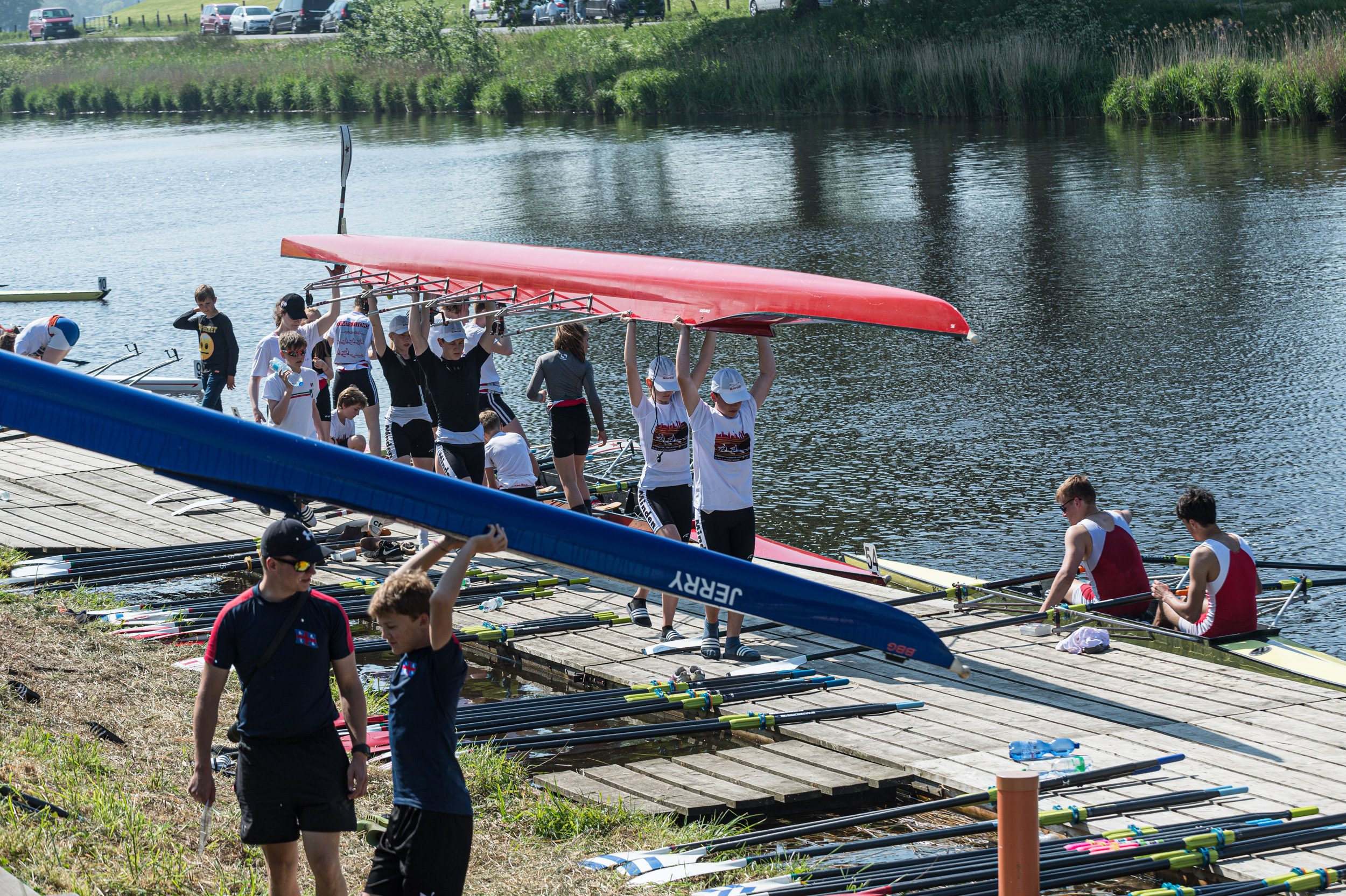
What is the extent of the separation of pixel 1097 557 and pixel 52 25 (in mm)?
87988

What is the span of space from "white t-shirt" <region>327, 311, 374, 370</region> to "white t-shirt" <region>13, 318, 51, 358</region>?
3.33 meters

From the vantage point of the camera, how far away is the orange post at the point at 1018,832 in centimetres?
420

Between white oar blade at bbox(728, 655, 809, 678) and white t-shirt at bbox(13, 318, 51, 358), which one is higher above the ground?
white t-shirt at bbox(13, 318, 51, 358)

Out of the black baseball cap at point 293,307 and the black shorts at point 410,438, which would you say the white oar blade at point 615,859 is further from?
the black baseball cap at point 293,307

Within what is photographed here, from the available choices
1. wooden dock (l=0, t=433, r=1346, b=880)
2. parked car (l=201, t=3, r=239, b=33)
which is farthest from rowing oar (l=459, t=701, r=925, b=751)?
parked car (l=201, t=3, r=239, b=33)

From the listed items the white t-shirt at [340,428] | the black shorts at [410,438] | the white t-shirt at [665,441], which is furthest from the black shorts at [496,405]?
the white t-shirt at [665,441]

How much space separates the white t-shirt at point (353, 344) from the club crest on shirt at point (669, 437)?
4613mm

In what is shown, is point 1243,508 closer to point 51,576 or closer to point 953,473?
point 953,473

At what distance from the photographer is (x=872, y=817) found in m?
6.23

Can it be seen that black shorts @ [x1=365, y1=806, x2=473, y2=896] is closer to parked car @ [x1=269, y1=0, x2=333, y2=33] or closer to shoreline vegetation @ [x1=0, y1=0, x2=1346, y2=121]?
shoreline vegetation @ [x1=0, y1=0, x2=1346, y2=121]

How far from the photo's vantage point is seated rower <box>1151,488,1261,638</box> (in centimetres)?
850

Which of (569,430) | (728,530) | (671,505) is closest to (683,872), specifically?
(728,530)

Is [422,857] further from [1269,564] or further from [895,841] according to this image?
[1269,564]

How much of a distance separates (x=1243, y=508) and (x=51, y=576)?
418 inches
